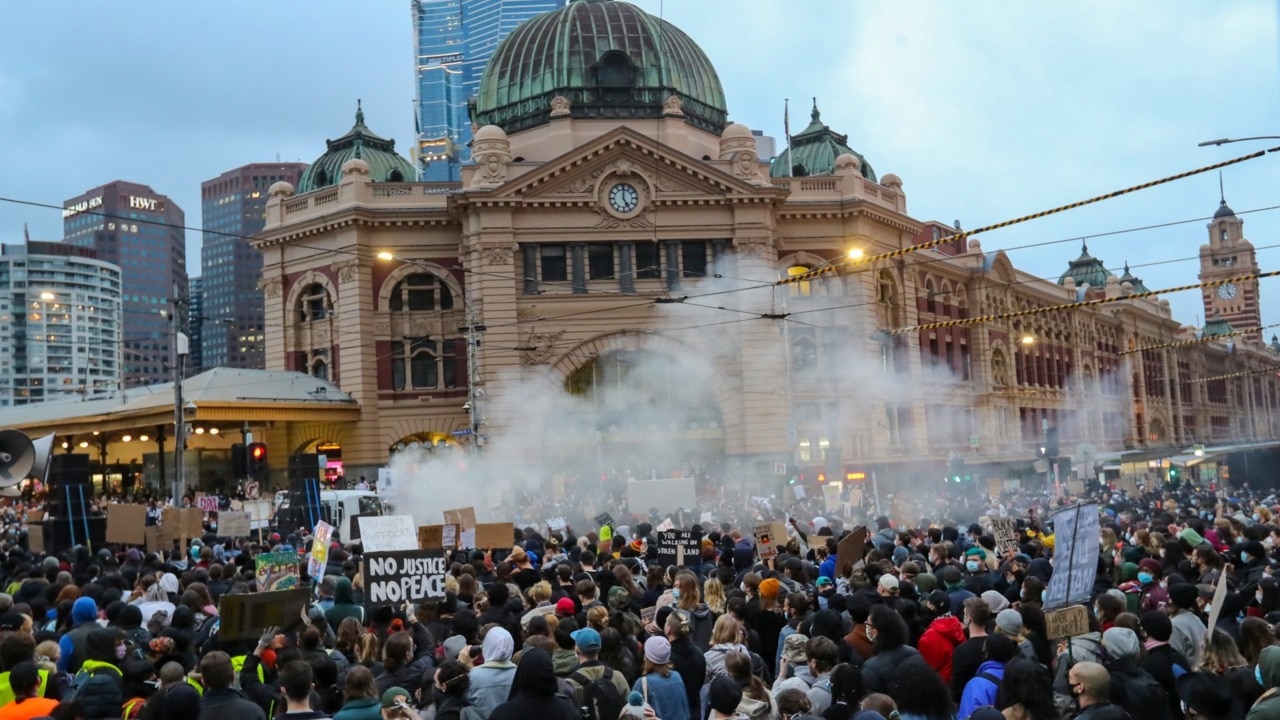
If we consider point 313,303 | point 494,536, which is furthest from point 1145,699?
point 313,303

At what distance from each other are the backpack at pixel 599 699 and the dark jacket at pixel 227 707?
213 cm

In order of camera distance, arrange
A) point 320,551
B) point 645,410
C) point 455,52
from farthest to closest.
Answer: point 455,52 → point 645,410 → point 320,551

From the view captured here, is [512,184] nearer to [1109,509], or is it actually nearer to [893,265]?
[893,265]

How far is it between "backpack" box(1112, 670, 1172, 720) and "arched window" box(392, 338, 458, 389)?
43.2m

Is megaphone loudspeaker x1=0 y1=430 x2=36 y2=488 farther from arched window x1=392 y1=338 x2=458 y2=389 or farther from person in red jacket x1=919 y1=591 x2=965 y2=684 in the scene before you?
arched window x1=392 y1=338 x2=458 y2=389

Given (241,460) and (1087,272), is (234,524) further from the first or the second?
(1087,272)

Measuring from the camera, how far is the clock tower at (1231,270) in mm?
145875

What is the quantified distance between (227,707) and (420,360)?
43.4 metres

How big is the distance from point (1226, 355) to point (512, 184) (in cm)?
8719

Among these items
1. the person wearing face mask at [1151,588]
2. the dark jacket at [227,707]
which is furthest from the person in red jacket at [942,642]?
the dark jacket at [227,707]

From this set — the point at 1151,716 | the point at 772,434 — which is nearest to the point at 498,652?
the point at 1151,716

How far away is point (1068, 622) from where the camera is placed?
8781mm

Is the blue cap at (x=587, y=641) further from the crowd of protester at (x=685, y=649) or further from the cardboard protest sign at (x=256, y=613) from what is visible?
the cardboard protest sign at (x=256, y=613)

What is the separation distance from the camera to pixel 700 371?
47438mm
